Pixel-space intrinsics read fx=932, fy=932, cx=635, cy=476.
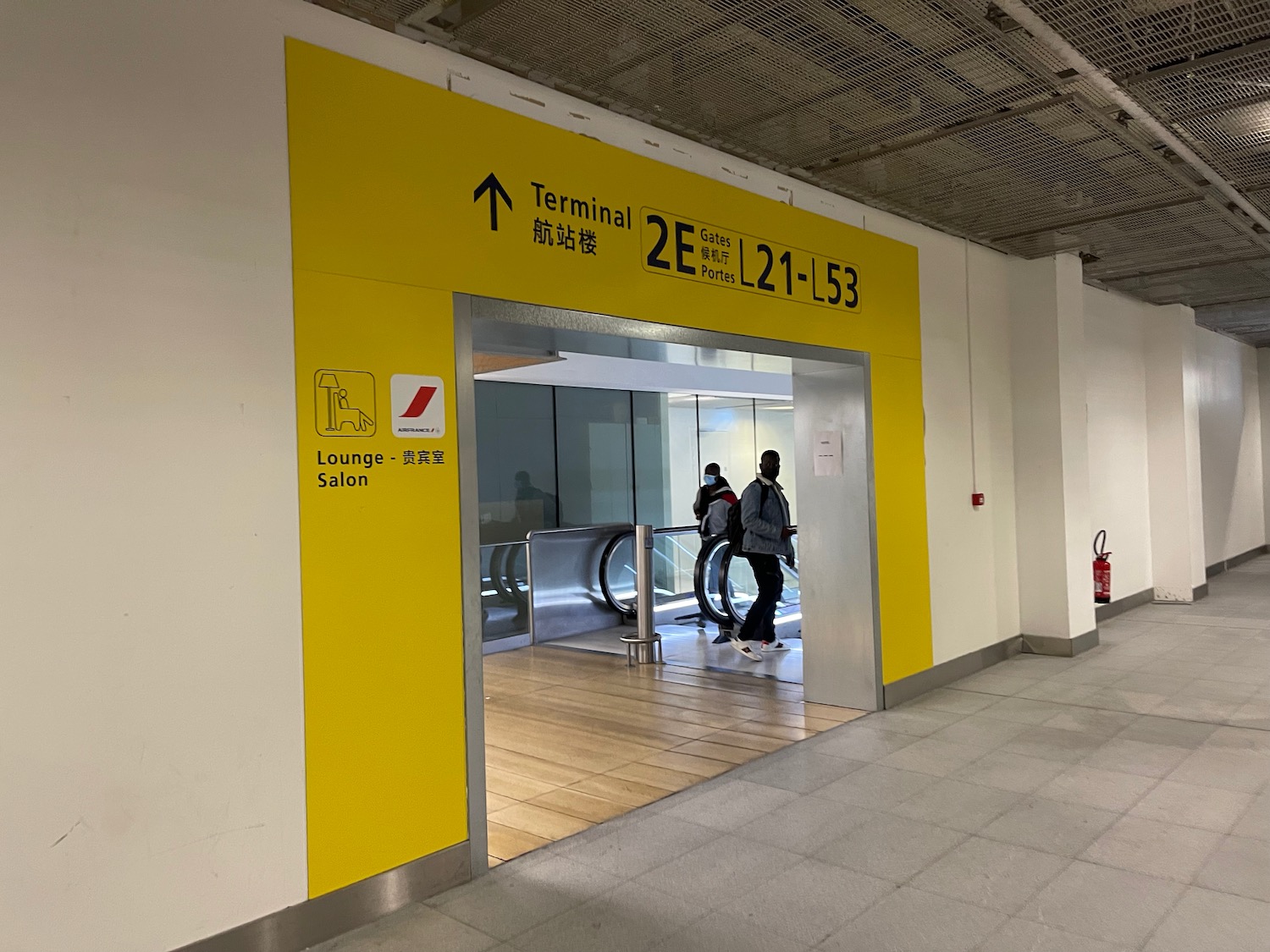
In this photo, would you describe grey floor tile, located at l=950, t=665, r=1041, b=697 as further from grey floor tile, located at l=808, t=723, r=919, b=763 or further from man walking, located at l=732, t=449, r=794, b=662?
man walking, located at l=732, t=449, r=794, b=662

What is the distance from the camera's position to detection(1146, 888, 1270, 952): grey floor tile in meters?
2.77

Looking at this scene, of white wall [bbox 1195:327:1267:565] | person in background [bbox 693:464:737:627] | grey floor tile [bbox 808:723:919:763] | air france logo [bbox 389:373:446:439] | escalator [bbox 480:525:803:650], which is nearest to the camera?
air france logo [bbox 389:373:446:439]

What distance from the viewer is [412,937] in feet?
9.75

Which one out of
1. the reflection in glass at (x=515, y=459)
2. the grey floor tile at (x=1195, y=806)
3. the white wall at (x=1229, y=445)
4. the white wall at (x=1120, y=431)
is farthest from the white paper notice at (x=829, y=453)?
the white wall at (x=1229, y=445)

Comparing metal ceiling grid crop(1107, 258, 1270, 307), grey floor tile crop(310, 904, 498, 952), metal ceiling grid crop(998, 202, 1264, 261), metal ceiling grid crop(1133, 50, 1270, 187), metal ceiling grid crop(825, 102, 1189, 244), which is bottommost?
grey floor tile crop(310, 904, 498, 952)

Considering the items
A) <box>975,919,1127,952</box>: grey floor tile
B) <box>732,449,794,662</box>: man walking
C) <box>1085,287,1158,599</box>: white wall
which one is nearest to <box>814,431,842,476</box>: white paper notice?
<box>732,449,794,662</box>: man walking

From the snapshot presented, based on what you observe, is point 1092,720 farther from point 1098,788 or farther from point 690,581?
point 690,581

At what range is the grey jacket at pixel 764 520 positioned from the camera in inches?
289

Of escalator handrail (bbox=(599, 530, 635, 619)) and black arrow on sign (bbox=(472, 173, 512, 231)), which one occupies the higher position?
black arrow on sign (bbox=(472, 173, 512, 231))

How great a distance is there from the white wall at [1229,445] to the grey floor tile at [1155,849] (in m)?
8.29

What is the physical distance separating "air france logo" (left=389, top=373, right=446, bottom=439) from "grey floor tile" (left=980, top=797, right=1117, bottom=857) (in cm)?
267

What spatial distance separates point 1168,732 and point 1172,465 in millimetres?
5389

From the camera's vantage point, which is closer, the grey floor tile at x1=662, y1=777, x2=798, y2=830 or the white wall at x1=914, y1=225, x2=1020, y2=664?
the grey floor tile at x1=662, y1=777, x2=798, y2=830

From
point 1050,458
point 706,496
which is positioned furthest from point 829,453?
point 706,496
